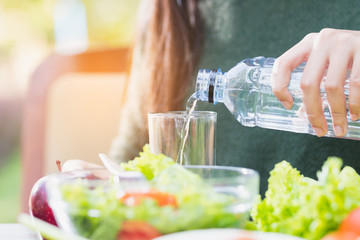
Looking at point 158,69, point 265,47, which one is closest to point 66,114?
point 158,69

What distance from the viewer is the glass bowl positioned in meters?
0.37

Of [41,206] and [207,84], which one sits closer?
[41,206]

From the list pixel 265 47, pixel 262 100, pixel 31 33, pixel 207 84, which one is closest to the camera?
pixel 207 84

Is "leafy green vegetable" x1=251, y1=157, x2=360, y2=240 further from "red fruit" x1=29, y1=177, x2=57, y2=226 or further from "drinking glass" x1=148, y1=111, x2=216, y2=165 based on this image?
"red fruit" x1=29, y1=177, x2=57, y2=226

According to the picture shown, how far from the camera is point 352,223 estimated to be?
37 centimetres

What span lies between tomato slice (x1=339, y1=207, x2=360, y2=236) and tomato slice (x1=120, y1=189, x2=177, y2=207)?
0.14 metres

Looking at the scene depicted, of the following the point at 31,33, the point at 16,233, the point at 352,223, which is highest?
the point at 31,33

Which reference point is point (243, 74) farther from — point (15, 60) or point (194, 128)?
point (15, 60)

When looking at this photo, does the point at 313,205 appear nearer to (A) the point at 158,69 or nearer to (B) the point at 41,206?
(B) the point at 41,206

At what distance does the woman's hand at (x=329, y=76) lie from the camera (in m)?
0.68

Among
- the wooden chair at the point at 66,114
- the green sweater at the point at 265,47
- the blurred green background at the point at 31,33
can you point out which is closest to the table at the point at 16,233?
the green sweater at the point at 265,47

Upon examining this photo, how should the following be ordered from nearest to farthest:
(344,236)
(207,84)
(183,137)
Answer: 1. (344,236)
2. (183,137)
3. (207,84)

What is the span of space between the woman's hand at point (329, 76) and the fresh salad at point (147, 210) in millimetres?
330

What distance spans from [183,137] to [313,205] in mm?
260
